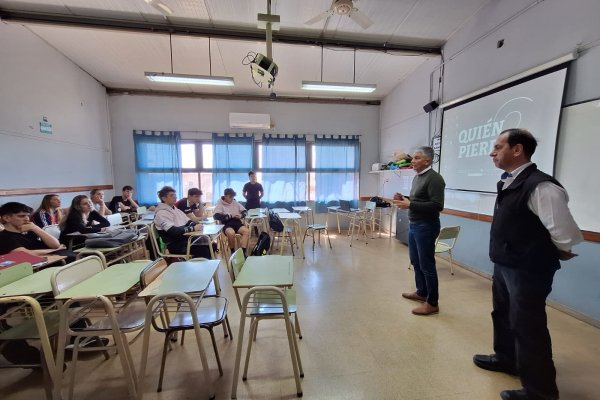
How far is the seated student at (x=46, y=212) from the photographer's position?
3201 mm

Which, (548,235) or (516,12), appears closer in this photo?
(548,235)

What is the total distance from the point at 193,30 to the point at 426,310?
4.34m

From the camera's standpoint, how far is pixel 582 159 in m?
2.30

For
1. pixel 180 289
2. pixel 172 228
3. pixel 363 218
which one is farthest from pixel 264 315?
pixel 363 218

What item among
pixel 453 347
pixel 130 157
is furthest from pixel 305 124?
pixel 453 347

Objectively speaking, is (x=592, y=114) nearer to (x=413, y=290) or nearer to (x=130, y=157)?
(x=413, y=290)

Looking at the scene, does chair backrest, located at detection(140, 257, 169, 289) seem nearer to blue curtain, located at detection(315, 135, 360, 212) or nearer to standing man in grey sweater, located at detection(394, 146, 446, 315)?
standing man in grey sweater, located at detection(394, 146, 446, 315)

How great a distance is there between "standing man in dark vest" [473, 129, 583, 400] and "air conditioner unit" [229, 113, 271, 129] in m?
4.81

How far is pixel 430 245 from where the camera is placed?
2324 millimetres

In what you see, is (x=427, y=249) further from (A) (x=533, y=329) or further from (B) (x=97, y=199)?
(B) (x=97, y=199)

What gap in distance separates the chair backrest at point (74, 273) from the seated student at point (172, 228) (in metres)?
1.21

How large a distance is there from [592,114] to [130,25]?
5.09 m

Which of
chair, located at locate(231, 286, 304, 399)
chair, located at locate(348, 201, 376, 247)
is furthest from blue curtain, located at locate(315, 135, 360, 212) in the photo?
chair, located at locate(231, 286, 304, 399)

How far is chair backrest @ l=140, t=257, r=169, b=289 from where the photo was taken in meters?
1.53
